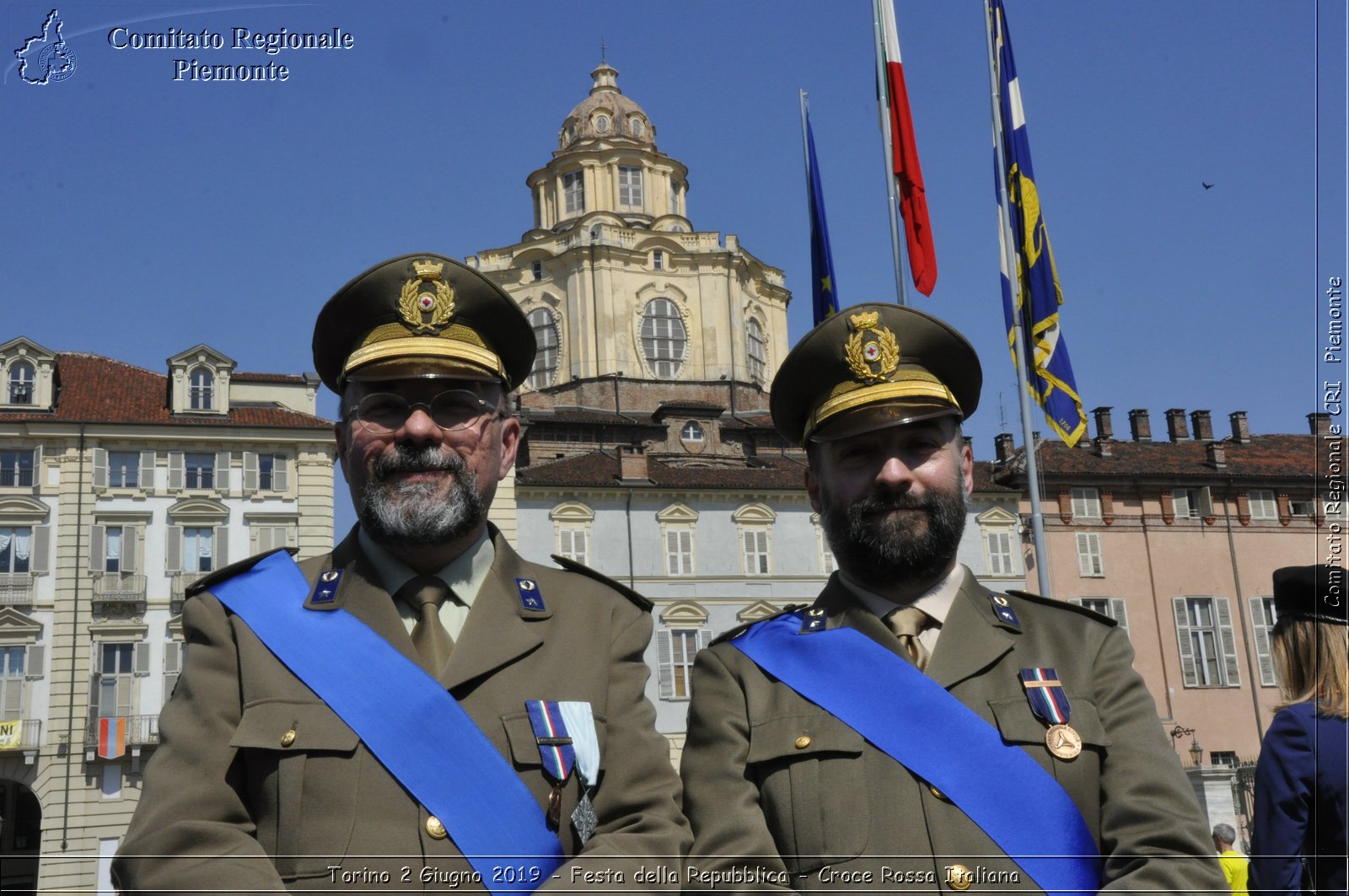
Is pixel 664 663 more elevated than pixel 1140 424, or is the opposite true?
pixel 1140 424

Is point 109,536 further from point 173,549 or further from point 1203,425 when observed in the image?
point 1203,425

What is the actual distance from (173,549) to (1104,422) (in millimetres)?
38498

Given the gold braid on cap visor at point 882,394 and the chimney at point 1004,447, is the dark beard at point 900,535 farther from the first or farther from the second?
the chimney at point 1004,447

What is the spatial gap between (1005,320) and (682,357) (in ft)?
173

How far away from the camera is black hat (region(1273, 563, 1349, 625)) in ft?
17.2

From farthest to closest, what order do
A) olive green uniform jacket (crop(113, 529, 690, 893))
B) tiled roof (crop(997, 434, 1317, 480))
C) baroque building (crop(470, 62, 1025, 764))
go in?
1. tiled roof (crop(997, 434, 1317, 480))
2. baroque building (crop(470, 62, 1025, 764))
3. olive green uniform jacket (crop(113, 529, 690, 893))

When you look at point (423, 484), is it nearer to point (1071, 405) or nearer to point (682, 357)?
point (1071, 405)

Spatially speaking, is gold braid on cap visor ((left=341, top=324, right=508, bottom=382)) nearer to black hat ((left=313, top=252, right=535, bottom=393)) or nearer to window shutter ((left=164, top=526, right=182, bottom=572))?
black hat ((left=313, top=252, right=535, bottom=393))

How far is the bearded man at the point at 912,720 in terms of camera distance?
4266 millimetres

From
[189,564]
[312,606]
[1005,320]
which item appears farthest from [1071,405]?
[189,564]

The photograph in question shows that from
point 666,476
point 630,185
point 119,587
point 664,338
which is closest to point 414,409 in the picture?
point 119,587

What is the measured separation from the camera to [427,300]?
483cm

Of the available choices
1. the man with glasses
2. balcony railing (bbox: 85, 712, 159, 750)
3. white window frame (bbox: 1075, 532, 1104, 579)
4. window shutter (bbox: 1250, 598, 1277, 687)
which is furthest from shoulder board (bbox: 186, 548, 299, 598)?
window shutter (bbox: 1250, 598, 1277, 687)

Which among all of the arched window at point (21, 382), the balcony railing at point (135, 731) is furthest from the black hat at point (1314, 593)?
the arched window at point (21, 382)
